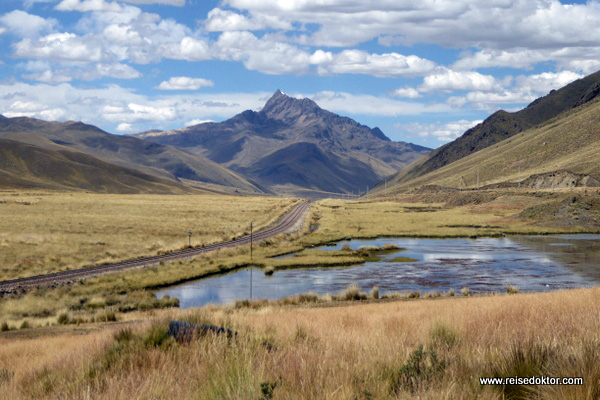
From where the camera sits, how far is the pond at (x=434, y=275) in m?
34.9

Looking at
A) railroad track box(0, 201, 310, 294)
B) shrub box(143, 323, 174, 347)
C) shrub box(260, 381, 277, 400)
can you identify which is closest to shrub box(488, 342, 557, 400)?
shrub box(260, 381, 277, 400)

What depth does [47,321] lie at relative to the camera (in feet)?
73.9

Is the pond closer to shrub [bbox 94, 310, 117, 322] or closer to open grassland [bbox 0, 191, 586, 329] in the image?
open grassland [bbox 0, 191, 586, 329]

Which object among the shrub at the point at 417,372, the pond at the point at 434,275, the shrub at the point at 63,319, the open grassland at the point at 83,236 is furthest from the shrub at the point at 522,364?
the open grassland at the point at 83,236

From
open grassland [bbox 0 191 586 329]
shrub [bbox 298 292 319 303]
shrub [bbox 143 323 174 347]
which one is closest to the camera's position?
shrub [bbox 143 323 174 347]

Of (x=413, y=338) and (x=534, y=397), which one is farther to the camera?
(x=413, y=338)

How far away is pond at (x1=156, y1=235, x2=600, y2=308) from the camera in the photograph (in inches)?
1375

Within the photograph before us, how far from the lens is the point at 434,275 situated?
40.6 m

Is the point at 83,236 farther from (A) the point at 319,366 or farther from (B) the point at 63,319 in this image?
(A) the point at 319,366

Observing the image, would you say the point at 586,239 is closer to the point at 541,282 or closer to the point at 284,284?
the point at 541,282

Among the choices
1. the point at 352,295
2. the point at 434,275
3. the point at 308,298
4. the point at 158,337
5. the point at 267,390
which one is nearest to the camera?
the point at 267,390

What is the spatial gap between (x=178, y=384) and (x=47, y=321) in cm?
1817

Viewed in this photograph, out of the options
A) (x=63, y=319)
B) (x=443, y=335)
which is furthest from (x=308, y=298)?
(x=443, y=335)

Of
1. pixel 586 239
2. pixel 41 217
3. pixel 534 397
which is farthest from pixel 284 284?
pixel 41 217
